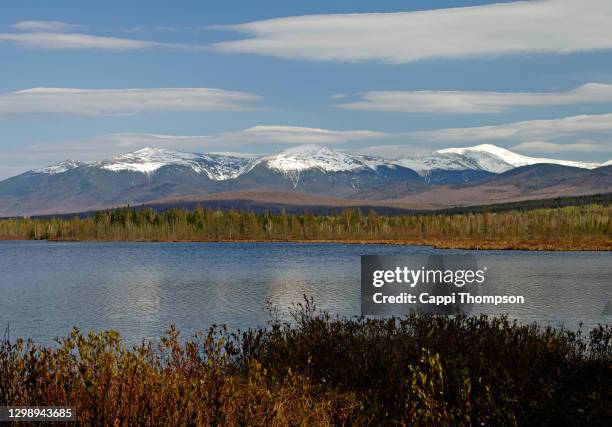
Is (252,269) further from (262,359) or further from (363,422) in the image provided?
(363,422)

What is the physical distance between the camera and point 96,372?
14.1m

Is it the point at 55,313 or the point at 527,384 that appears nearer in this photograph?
the point at 527,384

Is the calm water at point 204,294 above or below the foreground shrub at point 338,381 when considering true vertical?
below

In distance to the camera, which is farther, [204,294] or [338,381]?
[204,294]

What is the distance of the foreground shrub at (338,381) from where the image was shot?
11.9 metres

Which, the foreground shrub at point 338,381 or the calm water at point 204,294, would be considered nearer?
the foreground shrub at point 338,381

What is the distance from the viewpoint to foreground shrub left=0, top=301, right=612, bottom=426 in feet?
39.0

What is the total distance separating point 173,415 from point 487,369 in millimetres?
8983

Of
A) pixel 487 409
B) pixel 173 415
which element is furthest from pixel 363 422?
pixel 173 415

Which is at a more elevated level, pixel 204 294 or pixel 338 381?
pixel 338 381

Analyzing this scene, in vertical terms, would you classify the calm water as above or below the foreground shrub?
below

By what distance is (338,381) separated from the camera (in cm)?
1838

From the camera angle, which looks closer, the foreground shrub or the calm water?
the foreground shrub

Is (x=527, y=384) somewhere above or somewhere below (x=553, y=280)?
above
